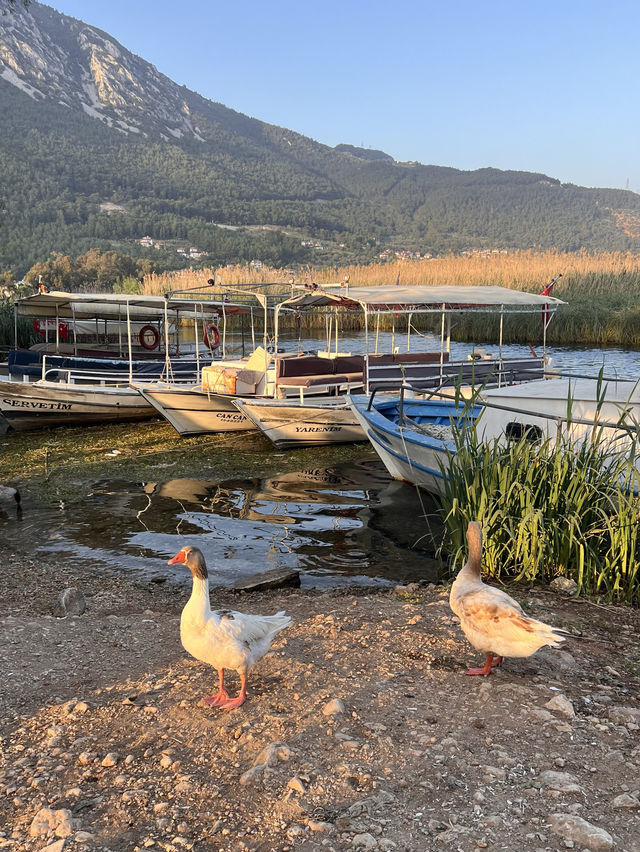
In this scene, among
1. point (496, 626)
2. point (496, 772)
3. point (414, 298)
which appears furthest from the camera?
point (414, 298)

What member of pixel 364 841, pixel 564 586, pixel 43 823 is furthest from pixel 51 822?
pixel 564 586

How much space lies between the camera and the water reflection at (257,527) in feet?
28.7

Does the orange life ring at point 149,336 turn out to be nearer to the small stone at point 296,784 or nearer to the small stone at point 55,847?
the small stone at point 296,784

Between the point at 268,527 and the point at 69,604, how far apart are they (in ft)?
12.8

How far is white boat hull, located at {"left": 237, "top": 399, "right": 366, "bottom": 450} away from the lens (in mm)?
15000

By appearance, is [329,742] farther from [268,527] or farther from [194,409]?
[194,409]

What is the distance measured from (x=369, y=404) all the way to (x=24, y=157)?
139 meters

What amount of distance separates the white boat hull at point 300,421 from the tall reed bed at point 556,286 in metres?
12.7

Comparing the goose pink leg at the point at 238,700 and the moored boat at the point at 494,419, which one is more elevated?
the moored boat at the point at 494,419

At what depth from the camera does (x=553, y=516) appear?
6.90 metres

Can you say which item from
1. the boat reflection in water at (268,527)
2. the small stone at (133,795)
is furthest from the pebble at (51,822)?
the boat reflection in water at (268,527)

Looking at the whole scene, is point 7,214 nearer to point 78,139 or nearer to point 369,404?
point 78,139

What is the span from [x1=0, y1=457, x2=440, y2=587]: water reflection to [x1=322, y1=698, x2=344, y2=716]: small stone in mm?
3682

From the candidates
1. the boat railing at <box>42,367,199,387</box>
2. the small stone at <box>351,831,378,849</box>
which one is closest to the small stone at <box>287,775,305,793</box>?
the small stone at <box>351,831,378,849</box>
